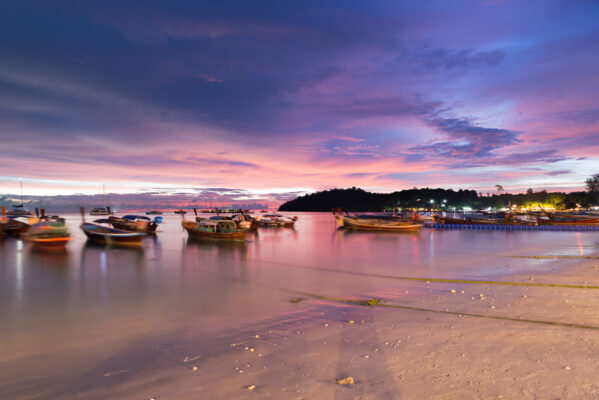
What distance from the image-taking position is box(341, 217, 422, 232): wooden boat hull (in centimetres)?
5284

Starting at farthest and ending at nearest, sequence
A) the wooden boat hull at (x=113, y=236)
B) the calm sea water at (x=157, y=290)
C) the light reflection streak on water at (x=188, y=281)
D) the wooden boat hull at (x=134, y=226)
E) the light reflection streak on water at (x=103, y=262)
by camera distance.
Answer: the wooden boat hull at (x=134, y=226) < the wooden boat hull at (x=113, y=236) < the light reflection streak on water at (x=103, y=262) < the light reflection streak on water at (x=188, y=281) < the calm sea water at (x=157, y=290)

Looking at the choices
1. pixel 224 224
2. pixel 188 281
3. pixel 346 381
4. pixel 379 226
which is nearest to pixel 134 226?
pixel 224 224

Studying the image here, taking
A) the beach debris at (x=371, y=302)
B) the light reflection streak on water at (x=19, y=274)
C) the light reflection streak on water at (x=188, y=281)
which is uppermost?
the beach debris at (x=371, y=302)

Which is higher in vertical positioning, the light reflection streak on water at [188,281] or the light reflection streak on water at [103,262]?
the light reflection streak on water at [188,281]

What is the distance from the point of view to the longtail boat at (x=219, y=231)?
34.8 metres

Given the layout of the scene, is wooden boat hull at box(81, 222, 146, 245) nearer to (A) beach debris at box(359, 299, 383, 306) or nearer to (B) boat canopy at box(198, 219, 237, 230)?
(B) boat canopy at box(198, 219, 237, 230)

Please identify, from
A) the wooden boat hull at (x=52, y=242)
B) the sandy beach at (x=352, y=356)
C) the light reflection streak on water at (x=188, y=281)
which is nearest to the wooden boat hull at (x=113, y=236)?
the wooden boat hull at (x=52, y=242)

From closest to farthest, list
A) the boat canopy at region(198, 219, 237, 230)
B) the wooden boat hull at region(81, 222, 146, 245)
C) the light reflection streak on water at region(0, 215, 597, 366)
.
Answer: the light reflection streak on water at region(0, 215, 597, 366)
the wooden boat hull at region(81, 222, 146, 245)
the boat canopy at region(198, 219, 237, 230)

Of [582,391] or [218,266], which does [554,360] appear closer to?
[582,391]

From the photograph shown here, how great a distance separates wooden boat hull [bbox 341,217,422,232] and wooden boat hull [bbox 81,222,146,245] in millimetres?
34723

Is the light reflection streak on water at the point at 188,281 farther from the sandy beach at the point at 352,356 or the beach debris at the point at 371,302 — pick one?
the sandy beach at the point at 352,356

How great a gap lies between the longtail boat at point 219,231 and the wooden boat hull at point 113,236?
591 cm

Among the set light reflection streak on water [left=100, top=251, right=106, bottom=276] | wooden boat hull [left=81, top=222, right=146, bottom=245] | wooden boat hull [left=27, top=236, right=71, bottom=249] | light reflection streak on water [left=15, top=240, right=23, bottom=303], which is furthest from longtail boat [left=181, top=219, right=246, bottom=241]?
light reflection streak on water [left=15, top=240, right=23, bottom=303]

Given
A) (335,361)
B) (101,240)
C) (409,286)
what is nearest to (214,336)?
(335,361)
